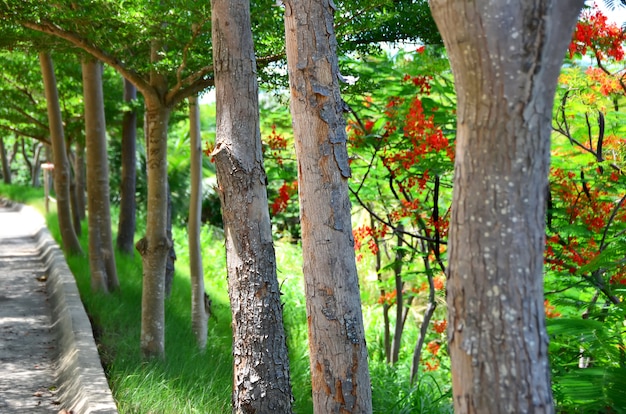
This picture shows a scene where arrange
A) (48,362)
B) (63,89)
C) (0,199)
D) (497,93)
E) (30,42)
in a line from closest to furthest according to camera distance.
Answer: (497,93) → (48,362) → (30,42) → (63,89) → (0,199)

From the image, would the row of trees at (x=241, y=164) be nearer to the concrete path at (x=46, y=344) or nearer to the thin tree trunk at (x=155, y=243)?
the thin tree trunk at (x=155, y=243)

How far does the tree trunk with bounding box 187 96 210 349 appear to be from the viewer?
9.53 m

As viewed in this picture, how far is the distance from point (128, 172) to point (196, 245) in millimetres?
3457

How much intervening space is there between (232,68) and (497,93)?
3.24 metres

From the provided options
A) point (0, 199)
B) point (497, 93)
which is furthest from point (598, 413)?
point (0, 199)

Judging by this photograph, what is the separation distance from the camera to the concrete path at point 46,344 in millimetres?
6137

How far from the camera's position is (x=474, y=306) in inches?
109

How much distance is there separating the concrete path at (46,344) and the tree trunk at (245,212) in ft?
3.54

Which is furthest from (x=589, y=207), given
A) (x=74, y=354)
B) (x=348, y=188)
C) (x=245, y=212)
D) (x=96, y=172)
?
(x=96, y=172)

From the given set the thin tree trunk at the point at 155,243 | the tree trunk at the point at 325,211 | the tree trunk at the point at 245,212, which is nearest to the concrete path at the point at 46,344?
the thin tree trunk at the point at 155,243

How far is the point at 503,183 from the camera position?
8.83 ft

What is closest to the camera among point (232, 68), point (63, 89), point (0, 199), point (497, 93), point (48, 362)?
point (497, 93)

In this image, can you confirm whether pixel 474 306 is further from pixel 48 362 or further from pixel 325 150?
pixel 48 362

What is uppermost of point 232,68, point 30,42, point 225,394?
point 30,42
